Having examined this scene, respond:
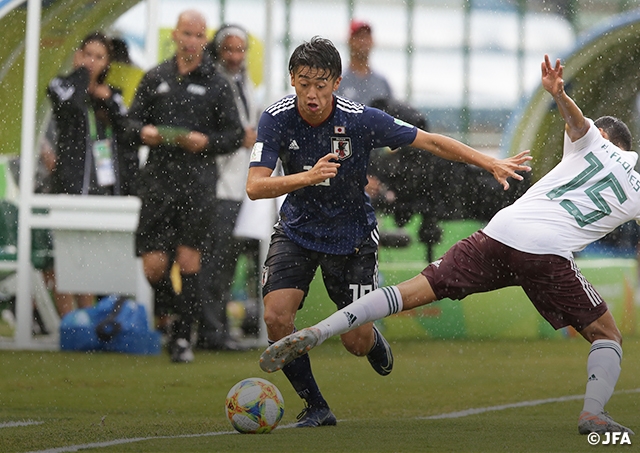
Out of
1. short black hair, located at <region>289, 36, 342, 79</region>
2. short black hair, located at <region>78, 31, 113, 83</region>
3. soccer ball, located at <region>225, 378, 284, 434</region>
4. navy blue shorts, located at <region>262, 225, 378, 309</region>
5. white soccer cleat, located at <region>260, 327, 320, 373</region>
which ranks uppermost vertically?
short black hair, located at <region>78, 31, 113, 83</region>

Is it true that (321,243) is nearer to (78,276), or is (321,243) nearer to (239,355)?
(239,355)

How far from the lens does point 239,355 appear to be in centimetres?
933

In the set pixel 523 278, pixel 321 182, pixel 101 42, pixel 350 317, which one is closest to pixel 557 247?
pixel 523 278

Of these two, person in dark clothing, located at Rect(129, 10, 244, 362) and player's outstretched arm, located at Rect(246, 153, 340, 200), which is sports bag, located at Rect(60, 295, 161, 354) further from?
player's outstretched arm, located at Rect(246, 153, 340, 200)

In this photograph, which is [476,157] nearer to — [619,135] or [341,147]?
[341,147]

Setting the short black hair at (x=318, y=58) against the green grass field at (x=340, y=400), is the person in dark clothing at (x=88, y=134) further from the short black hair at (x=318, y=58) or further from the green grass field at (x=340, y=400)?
the short black hair at (x=318, y=58)

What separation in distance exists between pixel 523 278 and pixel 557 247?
23cm

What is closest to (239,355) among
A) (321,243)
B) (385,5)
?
(321,243)

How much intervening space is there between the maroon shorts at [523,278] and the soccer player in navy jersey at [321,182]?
1.15ft

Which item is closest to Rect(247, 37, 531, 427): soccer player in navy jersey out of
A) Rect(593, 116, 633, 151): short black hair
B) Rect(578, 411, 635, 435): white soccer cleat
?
Rect(593, 116, 633, 151): short black hair

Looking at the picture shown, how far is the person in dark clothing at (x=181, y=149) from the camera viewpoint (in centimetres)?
909

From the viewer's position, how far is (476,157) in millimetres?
5590

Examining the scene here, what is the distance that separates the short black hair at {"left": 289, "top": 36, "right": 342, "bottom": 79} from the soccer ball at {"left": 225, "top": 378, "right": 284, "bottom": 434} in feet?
5.04

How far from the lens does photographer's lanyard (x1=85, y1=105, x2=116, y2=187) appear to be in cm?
1025
